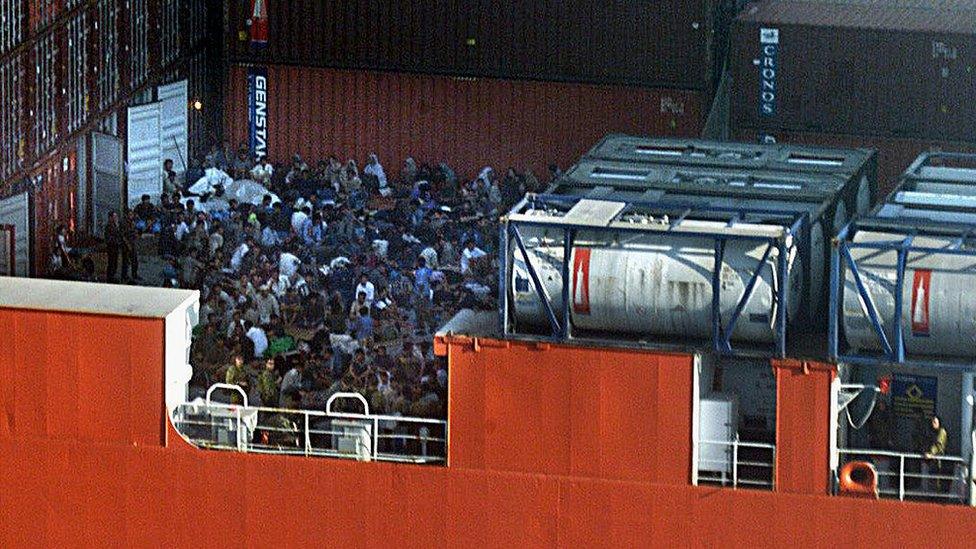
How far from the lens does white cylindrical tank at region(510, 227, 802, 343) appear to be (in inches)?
1059

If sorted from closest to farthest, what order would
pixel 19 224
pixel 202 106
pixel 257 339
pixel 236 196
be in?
pixel 257 339, pixel 19 224, pixel 236 196, pixel 202 106

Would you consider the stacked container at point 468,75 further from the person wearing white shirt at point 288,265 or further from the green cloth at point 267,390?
the green cloth at point 267,390

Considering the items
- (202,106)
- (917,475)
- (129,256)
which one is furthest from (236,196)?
(917,475)

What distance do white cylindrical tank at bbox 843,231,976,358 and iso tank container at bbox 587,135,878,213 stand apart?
402 cm

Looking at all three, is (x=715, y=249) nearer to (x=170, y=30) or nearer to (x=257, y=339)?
(x=257, y=339)

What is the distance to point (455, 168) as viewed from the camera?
4653cm

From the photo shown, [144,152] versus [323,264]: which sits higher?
[144,152]

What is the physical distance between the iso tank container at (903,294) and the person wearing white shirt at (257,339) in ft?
34.6

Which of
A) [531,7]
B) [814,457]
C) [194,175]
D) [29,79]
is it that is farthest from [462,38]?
[814,457]

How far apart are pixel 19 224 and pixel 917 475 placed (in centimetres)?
1791

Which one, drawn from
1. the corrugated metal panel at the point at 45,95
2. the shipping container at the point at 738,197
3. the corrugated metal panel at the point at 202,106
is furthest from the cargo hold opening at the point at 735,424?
the corrugated metal panel at the point at 202,106

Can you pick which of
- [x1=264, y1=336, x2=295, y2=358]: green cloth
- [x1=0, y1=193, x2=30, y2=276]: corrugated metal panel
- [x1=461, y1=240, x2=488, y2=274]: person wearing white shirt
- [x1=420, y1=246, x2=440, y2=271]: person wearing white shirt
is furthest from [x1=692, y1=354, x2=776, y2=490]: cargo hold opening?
[x1=0, y1=193, x2=30, y2=276]: corrugated metal panel

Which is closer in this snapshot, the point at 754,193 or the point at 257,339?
the point at 754,193

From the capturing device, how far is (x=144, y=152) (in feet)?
147
